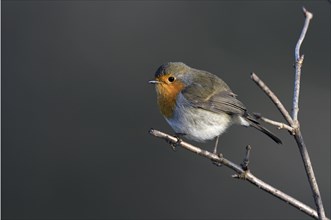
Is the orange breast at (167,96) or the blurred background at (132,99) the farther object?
the blurred background at (132,99)

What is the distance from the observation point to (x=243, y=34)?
748 cm

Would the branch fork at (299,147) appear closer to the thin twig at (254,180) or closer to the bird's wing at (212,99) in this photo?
the thin twig at (254,180)

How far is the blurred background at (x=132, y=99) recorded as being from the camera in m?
6.06

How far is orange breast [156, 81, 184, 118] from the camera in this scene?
11.7 feet

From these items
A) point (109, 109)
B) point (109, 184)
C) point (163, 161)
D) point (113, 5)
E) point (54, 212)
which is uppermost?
point (113, 5)

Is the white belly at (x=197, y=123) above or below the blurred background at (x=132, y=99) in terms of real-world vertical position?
below

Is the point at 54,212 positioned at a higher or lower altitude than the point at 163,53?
lower

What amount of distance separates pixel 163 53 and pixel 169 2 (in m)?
1.02

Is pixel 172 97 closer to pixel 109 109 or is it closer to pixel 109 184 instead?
pixel 109 184

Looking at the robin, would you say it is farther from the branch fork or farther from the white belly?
the branch fork

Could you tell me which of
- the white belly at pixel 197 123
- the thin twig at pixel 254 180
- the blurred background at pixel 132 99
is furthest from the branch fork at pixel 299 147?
the blurred background at pixel 132 99

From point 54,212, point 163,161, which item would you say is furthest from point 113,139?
point 54,212

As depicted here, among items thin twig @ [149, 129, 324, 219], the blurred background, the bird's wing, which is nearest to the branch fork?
thin twig @ [149, 129, 324, 219]

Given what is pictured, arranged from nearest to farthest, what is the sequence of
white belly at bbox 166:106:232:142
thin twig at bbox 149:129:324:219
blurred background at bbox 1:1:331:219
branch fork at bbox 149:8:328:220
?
branch fork at bbox 149:8:328:220
thin twig at bbox 149:129:324:219
white belly at bbox 166:106:232:142
blurred background at bbox 1:1:331:219
